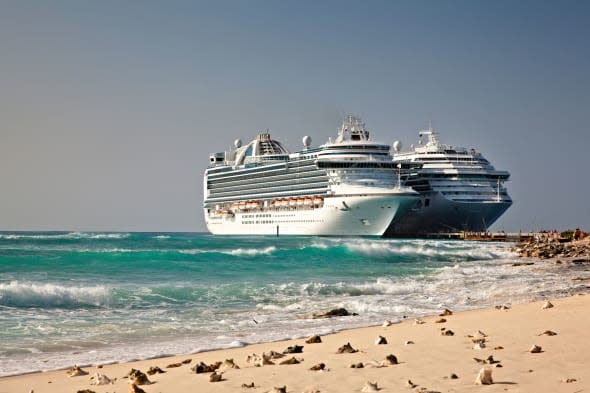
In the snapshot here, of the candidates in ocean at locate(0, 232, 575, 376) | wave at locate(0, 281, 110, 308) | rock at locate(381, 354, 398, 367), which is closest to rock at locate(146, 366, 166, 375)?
ocean at locate(0, 232, 575, 376)

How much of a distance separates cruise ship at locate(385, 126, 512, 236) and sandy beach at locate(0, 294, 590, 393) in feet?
213

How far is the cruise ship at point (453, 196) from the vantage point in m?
76.6

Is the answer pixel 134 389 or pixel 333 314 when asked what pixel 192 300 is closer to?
pixel 333 314

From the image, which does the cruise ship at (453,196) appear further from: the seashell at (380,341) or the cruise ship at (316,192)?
the seashell at (380,341)

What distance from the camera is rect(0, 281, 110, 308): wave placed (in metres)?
16.2

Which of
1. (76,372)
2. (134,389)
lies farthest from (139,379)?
(76,372)

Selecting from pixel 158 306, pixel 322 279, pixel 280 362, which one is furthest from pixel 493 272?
pixel 280 362

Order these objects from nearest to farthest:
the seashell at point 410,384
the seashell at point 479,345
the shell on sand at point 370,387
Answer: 1. the shell on sand at point 370,387
2. the seashell at point 410,384
3. the seashell at point 479,345

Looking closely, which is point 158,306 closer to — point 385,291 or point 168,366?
point 385,291

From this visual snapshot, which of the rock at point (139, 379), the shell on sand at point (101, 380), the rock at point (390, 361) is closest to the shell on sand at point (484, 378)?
the rock at point (390, 361)

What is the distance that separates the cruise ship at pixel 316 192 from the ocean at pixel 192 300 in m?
37.7

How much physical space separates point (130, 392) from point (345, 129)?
76.0 metres

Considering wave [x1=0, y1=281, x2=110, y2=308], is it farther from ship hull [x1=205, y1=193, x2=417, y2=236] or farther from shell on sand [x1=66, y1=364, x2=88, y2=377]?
ship hull [x1=205, y1=193, x2=417, y2=236]

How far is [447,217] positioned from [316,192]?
1576 cm
